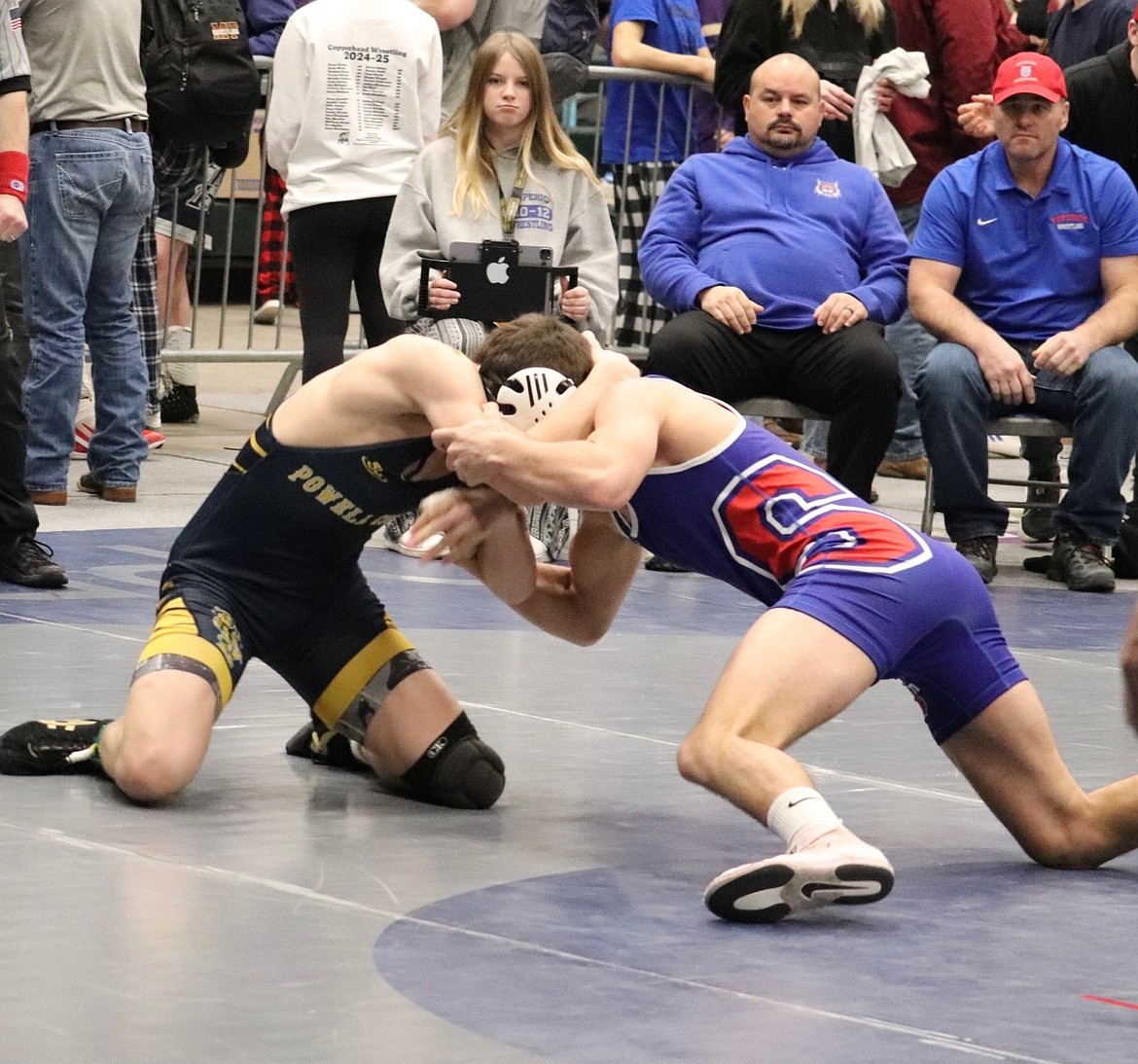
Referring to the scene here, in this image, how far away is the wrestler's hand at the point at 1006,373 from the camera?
7.58 metres

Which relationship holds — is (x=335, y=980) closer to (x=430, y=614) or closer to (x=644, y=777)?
(x=644, y=777)

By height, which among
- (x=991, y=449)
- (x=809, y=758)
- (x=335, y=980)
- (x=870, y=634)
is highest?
(x=870, y=634)

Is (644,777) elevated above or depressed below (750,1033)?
below

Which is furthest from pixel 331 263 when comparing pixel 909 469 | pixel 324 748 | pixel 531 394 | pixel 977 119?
pixel 531 394

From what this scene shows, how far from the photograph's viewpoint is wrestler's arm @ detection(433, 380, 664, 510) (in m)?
3.97

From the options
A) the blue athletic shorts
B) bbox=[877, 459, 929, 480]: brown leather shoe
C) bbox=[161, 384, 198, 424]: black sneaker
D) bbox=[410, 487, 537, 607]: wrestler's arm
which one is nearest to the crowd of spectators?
bbox=[877, 459, 929, 480]: brown leather shoe

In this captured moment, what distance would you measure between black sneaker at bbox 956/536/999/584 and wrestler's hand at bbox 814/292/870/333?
83 centimetres

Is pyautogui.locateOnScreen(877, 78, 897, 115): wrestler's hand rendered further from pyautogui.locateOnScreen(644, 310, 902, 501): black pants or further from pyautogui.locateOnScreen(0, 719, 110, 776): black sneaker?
pyautogui.locateOnScreen(0, 719, 110, 776): black sneaker

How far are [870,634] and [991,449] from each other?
743 cm

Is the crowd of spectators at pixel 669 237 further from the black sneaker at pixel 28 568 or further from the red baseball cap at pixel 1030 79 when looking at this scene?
the black sneaker at pixel 28 568

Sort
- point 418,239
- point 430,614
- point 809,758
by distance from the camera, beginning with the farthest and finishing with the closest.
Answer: point 418,239 < point 430,614 < point 809,758

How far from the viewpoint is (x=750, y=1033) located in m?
3.07

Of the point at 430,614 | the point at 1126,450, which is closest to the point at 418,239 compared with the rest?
the point at 430,614

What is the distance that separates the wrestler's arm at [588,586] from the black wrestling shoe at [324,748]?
19.8 inches
